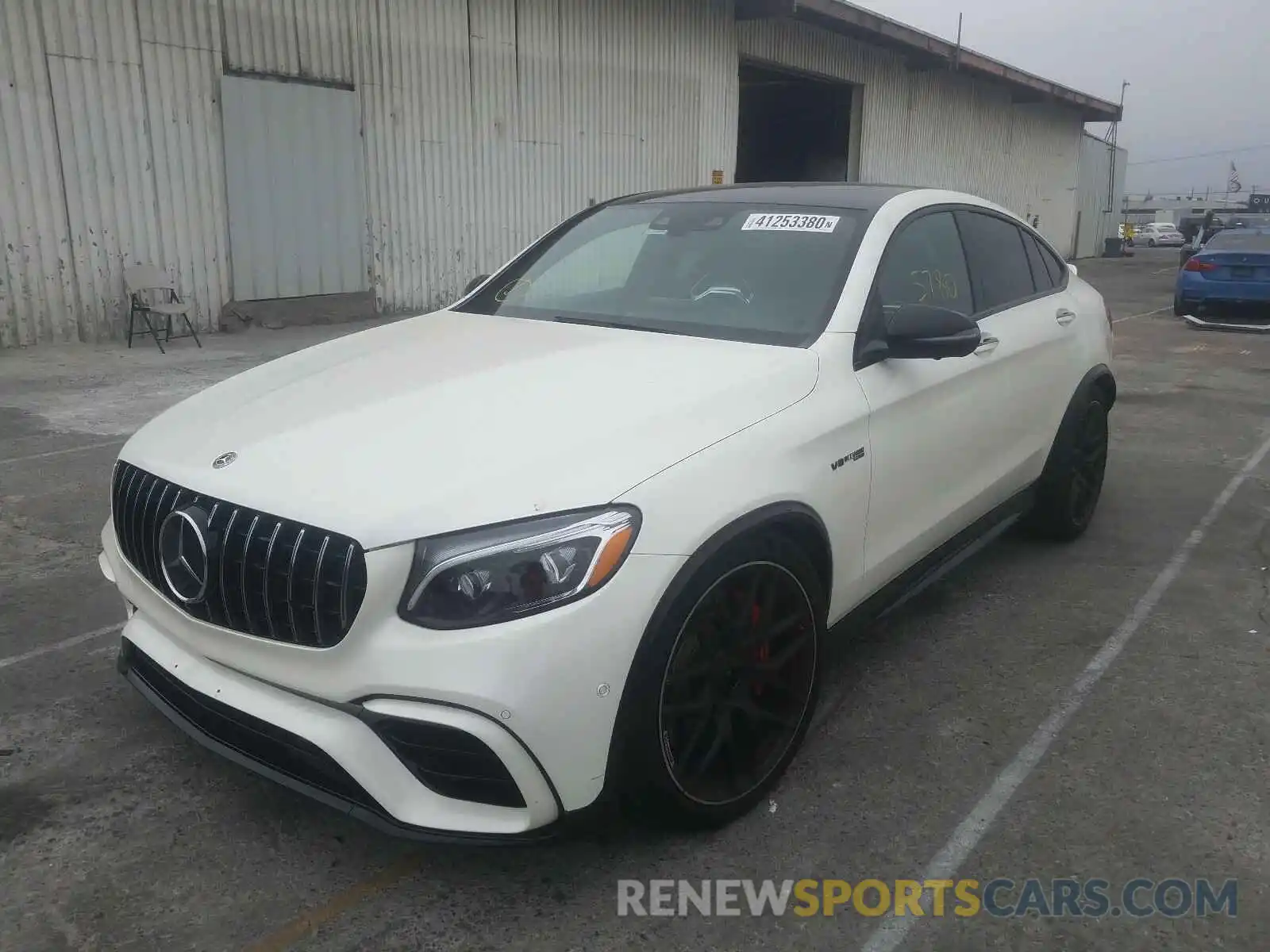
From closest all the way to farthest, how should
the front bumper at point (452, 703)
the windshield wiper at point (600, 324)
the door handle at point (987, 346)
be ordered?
the front bumper at point (452, 703), the windshield wiper at point (600, 324), the door handle at point (987, 346)

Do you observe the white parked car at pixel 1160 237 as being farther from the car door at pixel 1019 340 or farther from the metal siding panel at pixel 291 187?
the car door at pixel 1019 340

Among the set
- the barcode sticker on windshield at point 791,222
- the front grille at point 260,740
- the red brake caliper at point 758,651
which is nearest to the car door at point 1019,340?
the barcode sticker on windshield at point 791,222

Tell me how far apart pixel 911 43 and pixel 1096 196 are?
20608mm

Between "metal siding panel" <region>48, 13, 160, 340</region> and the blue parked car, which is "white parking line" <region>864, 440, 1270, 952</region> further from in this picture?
the blue parked car

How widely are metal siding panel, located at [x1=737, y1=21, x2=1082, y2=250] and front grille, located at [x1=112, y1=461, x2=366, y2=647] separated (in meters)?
17.8

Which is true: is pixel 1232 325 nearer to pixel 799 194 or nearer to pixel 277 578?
pixel 799 194

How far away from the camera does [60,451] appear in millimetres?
6445

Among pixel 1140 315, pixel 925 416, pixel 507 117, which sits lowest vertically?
pixel 1140 315

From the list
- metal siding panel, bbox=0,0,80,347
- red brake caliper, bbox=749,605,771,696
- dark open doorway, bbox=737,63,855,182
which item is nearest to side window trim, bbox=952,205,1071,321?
red brake caliper, bbox=749,605,771,696

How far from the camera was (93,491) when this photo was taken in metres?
5.60

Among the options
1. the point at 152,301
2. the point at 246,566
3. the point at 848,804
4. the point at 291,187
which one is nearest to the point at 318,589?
the point at 246,566

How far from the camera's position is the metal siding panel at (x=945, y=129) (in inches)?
799

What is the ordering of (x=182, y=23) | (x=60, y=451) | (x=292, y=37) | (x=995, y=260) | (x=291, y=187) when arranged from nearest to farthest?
1. (x=995, y=260)
2. (x=60, y=451)
3. (x=182, y=23)
4. (x=292, y=37)
5. (x=291, y=187)

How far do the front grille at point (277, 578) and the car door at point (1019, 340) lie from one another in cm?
257
